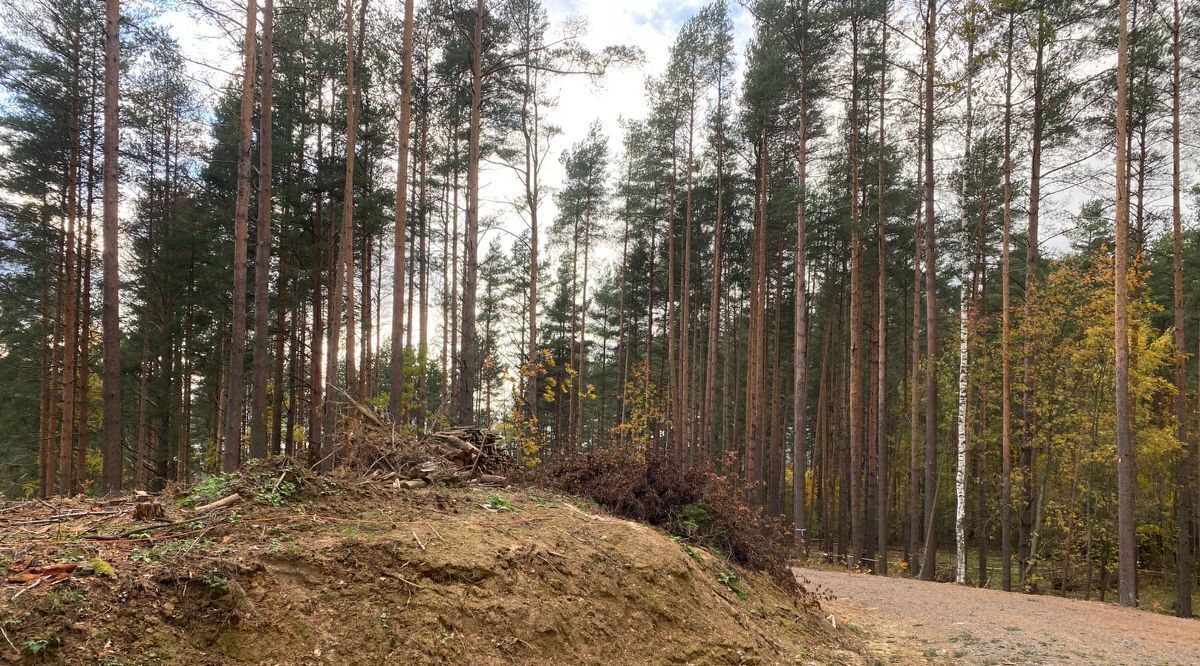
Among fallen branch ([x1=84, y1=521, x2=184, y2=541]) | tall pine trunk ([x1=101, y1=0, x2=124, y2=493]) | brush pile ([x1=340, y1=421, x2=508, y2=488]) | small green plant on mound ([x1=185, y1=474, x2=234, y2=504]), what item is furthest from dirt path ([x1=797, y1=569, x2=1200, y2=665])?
tall pine trunk ([x1=101, y1=0, x2=124, y2=493])

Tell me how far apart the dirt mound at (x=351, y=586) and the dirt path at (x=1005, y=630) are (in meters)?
1.75

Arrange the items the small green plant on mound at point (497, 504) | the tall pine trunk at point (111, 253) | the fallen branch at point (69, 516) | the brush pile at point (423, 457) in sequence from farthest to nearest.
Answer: the tall pine trunk at point (111, 253)
the brush pile at point (423, 457)
the small green plant on mound at point (497, 504)
the fallen branch at point (69, 516)

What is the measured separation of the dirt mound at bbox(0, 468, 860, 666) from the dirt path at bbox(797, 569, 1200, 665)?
68.9 inches

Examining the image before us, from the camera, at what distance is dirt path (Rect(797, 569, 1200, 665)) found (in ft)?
21.2

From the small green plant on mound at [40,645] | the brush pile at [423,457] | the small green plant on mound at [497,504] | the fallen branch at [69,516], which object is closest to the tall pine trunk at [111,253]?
the brush pile at [423,457]

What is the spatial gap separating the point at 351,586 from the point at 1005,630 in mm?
7935

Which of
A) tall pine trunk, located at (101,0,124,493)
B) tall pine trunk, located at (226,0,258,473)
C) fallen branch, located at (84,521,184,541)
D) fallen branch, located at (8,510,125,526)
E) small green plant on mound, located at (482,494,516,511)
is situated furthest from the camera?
tall pine trunk, located at (226,0,258,473)

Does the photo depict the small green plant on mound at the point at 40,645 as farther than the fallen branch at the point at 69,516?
No

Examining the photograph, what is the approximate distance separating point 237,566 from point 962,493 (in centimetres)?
1649

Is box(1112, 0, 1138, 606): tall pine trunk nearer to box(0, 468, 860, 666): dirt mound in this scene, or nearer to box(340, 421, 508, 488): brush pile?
box(0, 468, 860, 666): dirt mound

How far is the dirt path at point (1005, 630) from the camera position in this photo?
6.46m

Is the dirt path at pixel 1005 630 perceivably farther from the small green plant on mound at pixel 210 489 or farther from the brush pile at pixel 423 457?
the small green plant on mound at pixel 210 489

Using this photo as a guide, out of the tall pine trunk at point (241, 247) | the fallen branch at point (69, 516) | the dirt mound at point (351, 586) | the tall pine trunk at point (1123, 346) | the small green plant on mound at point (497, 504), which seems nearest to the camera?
the dirt mound at point (351, 586)

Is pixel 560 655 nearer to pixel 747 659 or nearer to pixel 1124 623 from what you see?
pixel 747 659
